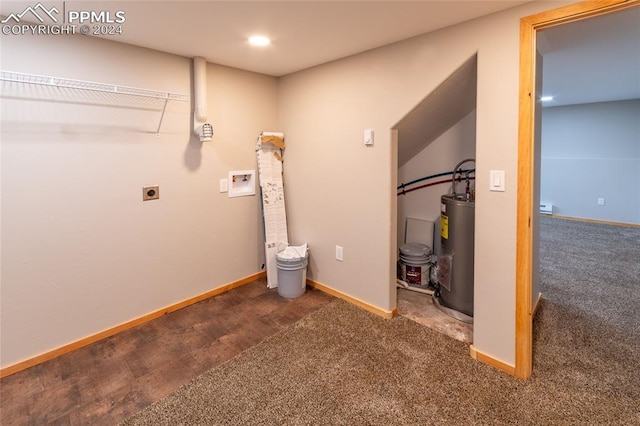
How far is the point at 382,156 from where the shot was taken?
8.70 ft

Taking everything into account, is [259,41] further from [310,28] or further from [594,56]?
[594,56]

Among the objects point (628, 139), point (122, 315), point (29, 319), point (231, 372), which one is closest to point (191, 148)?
point (122, 315)

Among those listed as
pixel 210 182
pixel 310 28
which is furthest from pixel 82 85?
pixel 310 28

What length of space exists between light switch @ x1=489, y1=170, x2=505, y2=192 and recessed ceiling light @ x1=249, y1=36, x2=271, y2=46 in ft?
5.87

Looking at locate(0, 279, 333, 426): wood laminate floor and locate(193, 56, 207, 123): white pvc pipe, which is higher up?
locate(193, 56, 207, 123): white pvc pipe

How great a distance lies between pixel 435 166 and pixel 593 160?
4.69 metres

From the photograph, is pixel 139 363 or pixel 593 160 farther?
pixel 593 160

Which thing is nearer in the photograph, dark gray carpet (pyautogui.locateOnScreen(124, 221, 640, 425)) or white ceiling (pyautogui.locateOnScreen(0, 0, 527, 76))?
dark gray carpet (pyautogui.locateOnScreen(124, 221, 640, 425))

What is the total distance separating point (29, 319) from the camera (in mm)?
2197

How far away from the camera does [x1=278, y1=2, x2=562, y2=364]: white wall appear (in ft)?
6.47

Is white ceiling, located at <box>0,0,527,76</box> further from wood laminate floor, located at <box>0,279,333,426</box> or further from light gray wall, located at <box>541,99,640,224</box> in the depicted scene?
light gray wall, located at <box>541,99,640,224</box>

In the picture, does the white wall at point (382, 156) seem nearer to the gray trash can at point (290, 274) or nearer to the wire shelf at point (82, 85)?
the gray trash can at point (290, 274)

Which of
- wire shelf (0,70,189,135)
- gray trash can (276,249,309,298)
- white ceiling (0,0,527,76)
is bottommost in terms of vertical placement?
gray trash can (276,249,309,298)

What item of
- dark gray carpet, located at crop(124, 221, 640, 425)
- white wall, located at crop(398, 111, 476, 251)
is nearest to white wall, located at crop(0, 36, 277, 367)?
dark gray carpet, located at crop(124, 221, 640, 425)
